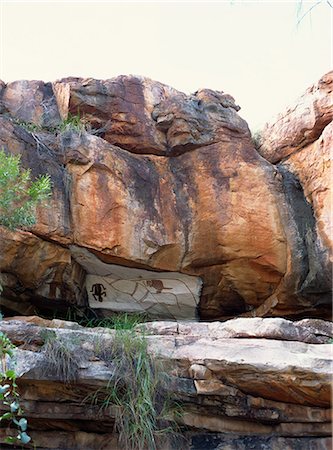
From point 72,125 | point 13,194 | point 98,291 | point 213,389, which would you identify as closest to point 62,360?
point 213,389

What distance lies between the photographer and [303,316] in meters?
6.58

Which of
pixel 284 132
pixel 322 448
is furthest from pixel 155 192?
pixel 322 448

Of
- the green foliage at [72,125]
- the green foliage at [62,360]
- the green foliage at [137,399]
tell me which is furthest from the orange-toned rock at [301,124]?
the green foliage at [62,360]

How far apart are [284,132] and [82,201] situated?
2.43 meters

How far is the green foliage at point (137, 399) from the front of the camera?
13.9 feet

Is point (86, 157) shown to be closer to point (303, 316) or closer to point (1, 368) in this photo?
point (1, 368)

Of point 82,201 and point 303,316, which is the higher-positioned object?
point 82,201

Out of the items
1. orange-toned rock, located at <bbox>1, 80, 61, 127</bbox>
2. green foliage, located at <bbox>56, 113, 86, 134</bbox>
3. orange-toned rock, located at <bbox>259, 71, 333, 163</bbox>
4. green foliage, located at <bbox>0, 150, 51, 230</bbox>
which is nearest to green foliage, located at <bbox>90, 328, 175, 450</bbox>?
green foliage, located at <bbox>0, 150, 51, 230</bbox>

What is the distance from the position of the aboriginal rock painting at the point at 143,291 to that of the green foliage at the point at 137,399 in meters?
2.02

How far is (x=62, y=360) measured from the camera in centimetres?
429

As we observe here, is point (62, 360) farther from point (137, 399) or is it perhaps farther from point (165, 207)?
point (165, 207)

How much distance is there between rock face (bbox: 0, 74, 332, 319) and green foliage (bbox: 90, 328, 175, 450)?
1719 mm

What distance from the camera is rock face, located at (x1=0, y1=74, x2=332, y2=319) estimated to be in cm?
595

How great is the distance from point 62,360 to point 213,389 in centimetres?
111
